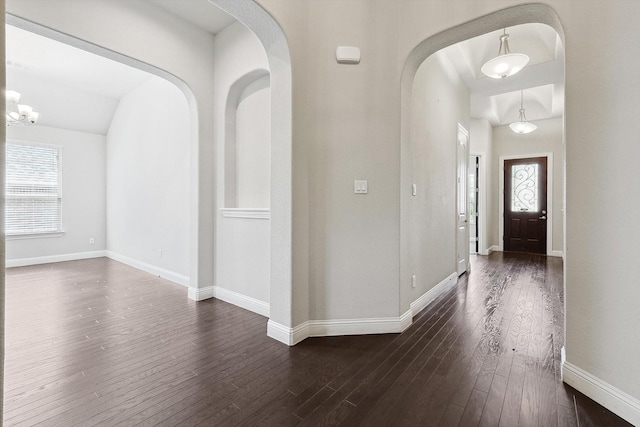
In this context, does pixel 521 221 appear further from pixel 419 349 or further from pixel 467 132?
pixel 419 349

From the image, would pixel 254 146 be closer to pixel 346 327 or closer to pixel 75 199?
pixel 346 327

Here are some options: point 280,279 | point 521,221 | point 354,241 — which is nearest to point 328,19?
point 354,241

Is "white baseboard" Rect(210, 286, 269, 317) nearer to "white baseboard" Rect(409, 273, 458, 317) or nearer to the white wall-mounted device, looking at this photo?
"white baseboard" Rect(409, 273, 458, 317)

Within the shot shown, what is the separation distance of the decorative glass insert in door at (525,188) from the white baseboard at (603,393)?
624cm

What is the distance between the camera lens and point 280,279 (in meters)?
2.52

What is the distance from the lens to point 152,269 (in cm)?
486

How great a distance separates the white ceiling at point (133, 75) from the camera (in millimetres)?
3625

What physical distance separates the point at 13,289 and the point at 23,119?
2.57 metres

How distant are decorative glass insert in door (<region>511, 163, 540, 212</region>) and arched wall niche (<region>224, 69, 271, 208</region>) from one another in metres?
6.80

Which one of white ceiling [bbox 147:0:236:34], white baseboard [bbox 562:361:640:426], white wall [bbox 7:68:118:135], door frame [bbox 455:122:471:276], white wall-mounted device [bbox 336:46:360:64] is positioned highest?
white ceiling [bbox 147:0:236:34]

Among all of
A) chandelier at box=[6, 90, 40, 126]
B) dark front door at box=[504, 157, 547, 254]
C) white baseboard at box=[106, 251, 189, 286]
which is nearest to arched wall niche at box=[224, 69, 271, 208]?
white baseboard at box=[106, 251, 189, 286]

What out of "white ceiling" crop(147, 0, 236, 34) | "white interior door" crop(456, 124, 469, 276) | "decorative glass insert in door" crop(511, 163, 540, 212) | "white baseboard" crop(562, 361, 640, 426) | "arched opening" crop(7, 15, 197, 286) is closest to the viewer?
"white baseboard" crop(562, 361, 640, 426)

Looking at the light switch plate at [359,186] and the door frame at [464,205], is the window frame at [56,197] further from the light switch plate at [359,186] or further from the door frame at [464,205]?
the door frame at [464,205]

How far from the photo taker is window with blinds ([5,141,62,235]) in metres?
5.46
